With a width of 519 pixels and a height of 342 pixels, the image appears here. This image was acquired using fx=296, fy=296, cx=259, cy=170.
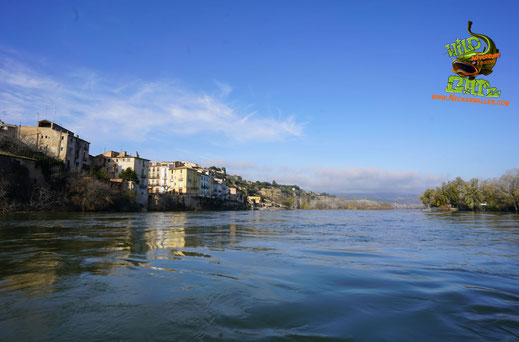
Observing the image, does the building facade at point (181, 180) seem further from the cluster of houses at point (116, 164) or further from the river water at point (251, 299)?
the river water at point (251, 299)

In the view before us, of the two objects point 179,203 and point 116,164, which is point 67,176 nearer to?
point 116,164

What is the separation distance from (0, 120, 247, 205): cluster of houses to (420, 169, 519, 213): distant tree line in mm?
72562

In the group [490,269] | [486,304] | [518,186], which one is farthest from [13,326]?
[518,186]

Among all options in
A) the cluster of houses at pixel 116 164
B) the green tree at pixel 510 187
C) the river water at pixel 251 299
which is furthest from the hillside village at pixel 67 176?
the green tree at pixel 510 187

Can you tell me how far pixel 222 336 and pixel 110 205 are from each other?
168ft

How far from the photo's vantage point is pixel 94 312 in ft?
11.4

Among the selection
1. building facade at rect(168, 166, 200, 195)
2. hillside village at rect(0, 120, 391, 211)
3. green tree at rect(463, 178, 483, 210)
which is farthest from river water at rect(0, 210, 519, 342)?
green tree at rect(463, 178, 483, 210)

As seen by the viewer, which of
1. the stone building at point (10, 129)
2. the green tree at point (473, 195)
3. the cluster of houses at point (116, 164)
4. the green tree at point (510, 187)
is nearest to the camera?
the stone building at point (10, 129)

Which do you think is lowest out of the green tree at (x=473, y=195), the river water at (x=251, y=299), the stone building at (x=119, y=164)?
the river water at (x=251, y=299)

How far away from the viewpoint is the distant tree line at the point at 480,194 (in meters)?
62.5

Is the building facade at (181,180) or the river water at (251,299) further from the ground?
the building facade at (181,180)

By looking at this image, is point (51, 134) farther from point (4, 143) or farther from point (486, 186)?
point (486, 186)

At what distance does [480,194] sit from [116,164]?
9094 centimetres

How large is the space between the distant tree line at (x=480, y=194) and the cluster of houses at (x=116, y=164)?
2857 inches
